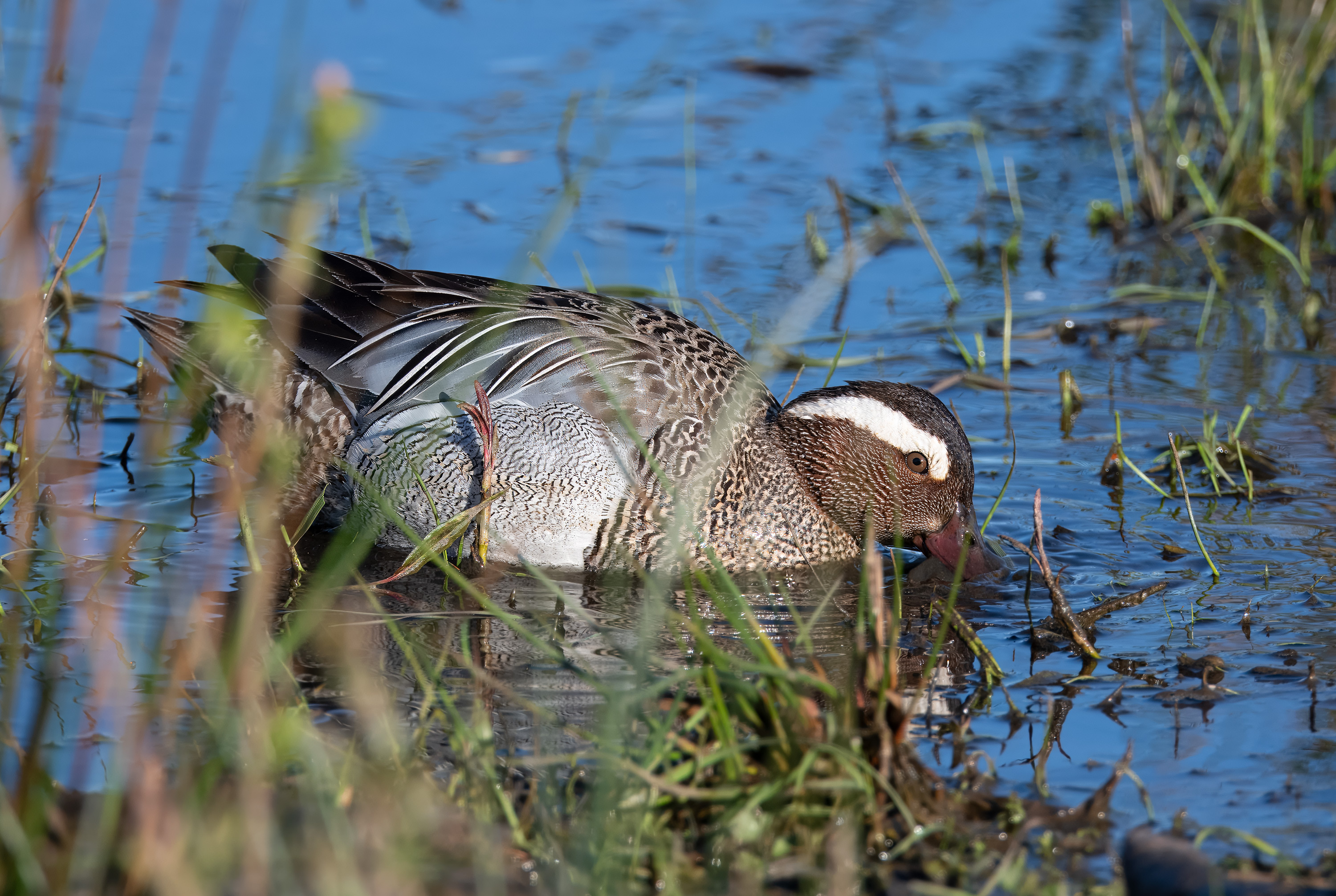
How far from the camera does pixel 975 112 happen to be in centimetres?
934

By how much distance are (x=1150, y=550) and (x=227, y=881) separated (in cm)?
331

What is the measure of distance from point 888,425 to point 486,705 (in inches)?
75.7

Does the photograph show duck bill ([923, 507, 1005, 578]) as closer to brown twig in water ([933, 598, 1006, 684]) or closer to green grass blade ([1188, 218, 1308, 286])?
brown twig in water ([933, 598, 1006, 684])

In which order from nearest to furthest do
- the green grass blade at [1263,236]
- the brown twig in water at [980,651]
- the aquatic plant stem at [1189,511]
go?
the brown twig in water at [980,651] < the aquatic plant stem at [1189,511] < the green grass blade at [1263,236]

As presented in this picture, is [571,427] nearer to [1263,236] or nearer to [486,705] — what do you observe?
[486,705]

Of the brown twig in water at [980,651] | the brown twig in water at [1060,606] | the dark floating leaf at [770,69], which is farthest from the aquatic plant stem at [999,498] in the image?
the dark floating leaf at [770,69]

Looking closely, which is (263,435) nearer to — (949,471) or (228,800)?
(228,800)

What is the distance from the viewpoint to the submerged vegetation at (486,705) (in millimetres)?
2482

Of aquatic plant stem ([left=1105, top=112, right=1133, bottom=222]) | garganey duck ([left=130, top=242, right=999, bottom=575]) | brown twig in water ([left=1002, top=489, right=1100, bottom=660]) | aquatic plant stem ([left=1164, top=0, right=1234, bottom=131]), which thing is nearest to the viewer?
brown twig in water ([left=1002, top=489, right=1100, bottom=660])

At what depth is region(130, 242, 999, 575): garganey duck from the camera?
15.7 ft

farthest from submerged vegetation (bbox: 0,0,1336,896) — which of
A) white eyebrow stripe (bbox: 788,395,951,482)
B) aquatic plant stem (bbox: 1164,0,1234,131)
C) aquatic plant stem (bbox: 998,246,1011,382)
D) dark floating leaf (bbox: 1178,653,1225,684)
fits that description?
aquatic plant stem (bbox: 1164,0,1234,131)

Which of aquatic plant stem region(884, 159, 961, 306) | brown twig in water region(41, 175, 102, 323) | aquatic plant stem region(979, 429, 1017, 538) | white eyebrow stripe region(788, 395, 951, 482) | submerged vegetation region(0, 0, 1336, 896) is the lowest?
submerged vegetation region(0, 0, 1336, 896)

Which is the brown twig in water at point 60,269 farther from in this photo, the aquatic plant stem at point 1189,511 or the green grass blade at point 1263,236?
the green grass blade at point 1263,236

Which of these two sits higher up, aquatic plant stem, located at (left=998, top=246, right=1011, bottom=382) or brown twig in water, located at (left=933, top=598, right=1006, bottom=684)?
aquatic plant stem, located at (left=998, top=246, right=1011, bottom=382)
